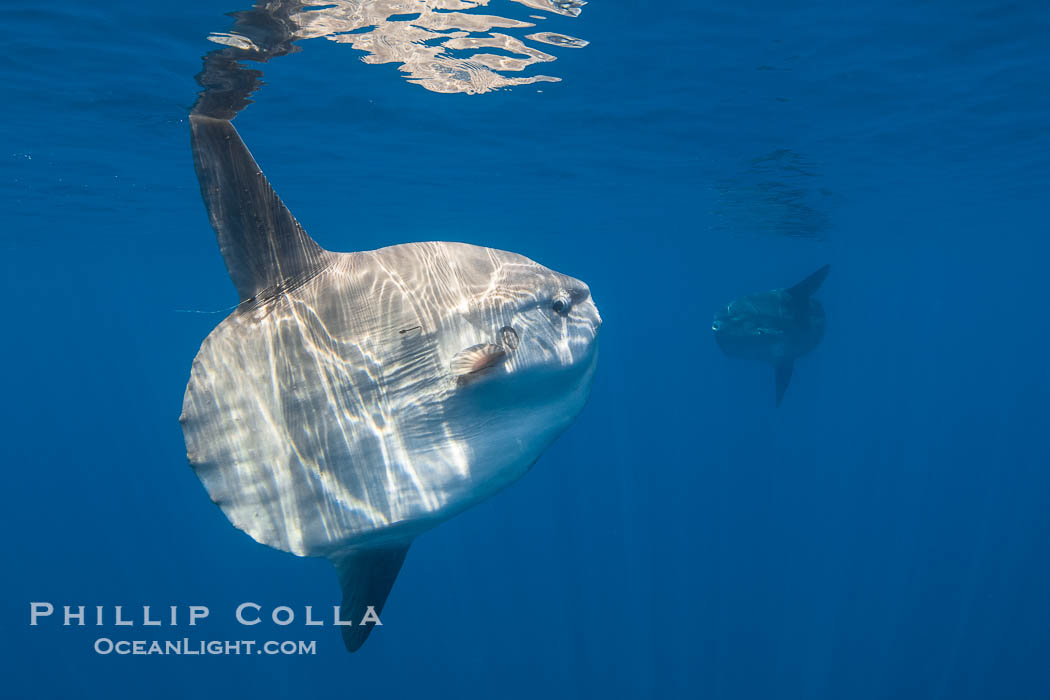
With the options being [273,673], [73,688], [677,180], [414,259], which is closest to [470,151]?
[677,180]

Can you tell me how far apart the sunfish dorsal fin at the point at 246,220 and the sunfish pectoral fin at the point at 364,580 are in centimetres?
Result: 114

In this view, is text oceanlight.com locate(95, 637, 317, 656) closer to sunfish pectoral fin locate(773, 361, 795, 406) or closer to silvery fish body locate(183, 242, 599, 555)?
silvery fish body locate(183, 242, 599, 555)

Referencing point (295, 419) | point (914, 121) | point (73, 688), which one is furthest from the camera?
point (73, 688)

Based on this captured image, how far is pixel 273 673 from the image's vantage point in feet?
56.6

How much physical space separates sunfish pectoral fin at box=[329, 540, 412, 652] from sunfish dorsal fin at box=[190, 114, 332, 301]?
1.14m

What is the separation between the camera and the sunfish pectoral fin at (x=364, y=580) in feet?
8.02

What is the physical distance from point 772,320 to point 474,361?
38.3ft

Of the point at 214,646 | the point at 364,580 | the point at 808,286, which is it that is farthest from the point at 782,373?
the point at 364,580

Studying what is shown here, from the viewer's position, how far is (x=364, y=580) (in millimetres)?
2482

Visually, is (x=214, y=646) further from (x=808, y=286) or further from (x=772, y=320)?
(x=808, y=286)

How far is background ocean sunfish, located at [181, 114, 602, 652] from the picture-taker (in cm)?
209

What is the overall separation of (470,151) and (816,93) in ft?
25.5

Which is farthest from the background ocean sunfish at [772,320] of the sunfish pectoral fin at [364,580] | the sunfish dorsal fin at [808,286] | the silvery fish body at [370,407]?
the sunfish pectoral fin at [364,580]

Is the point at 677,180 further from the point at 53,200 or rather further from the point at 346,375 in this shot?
the point at 53,200
